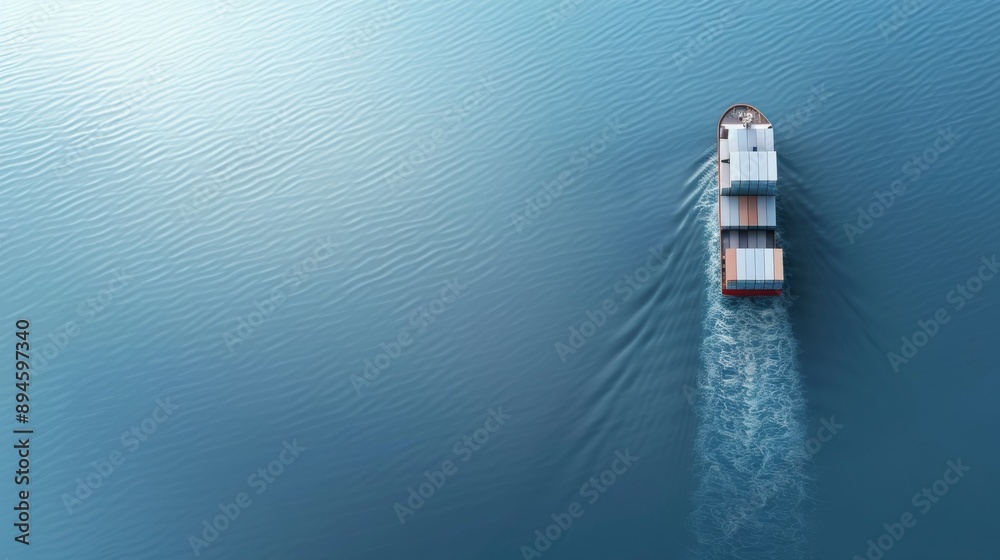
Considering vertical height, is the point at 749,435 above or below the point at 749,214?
below

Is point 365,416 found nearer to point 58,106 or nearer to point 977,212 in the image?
point 58,106

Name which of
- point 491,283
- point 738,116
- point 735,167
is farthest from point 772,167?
point 491,283

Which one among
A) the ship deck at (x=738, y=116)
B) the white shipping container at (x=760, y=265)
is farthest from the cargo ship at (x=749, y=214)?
the ship deck at (x=738, y=116)

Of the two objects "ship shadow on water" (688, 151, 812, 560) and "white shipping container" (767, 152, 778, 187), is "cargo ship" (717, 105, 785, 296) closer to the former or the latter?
"white shipping container" (767, 152, 778, 187)

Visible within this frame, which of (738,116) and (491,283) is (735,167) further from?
(491,283)

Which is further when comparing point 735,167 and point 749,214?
point 749,214

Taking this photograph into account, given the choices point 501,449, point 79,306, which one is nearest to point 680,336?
point 501,449
